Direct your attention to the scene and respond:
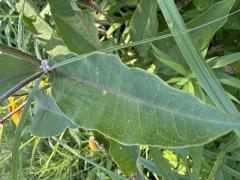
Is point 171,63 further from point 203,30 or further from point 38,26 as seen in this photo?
point 38,26

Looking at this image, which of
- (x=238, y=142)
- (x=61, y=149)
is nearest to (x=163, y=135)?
(x=238, y=142)

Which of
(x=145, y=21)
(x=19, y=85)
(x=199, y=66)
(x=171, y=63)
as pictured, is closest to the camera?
(x=199, y=66)

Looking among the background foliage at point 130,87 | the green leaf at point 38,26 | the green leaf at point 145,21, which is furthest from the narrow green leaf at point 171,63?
the green leaf at point 38,26

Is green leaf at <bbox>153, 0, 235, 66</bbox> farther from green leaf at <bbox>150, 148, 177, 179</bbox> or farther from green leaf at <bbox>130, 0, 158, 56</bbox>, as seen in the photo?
green leaf at <bbox>150, 148, 177, 179</bbox>

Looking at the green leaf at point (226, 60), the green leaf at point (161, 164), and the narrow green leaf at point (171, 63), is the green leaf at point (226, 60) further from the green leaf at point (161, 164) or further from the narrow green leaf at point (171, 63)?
the green leaf at point (161, 164)

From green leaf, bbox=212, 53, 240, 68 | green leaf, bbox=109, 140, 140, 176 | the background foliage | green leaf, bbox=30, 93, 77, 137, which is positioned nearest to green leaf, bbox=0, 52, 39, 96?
the background foliage

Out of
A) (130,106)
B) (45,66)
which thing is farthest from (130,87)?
(45,66)

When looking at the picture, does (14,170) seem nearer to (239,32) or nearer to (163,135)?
(163,135)
